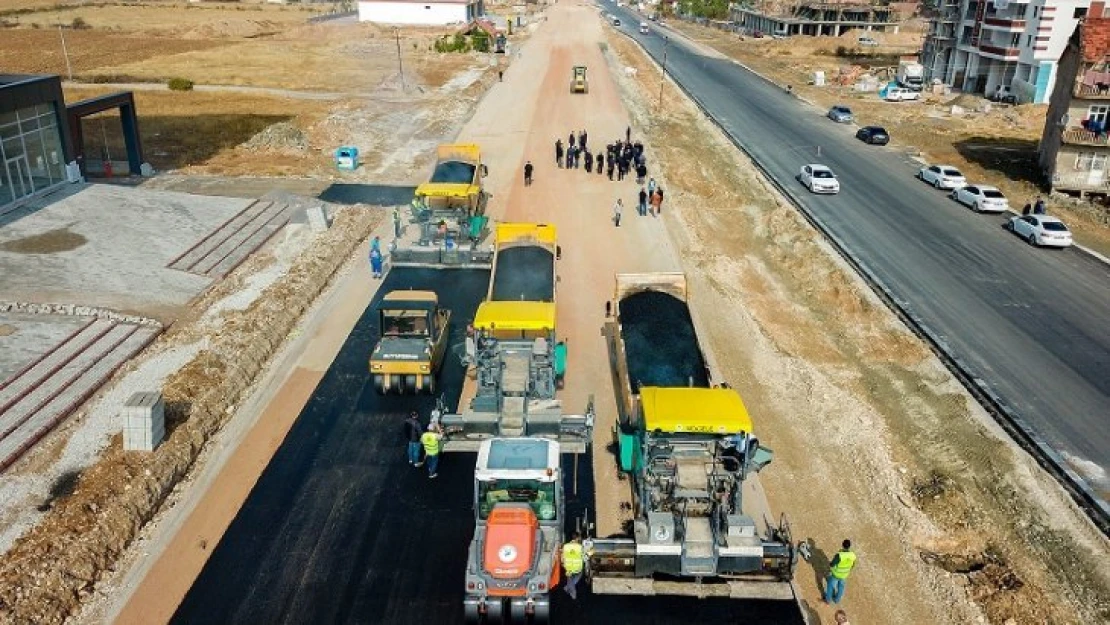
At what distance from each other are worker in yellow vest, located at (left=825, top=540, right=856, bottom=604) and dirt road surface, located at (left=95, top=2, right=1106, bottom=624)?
1.07 ft

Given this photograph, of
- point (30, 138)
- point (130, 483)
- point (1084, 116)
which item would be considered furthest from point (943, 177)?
point (30, 138)

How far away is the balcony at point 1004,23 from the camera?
71312mm

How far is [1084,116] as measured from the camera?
4384cm

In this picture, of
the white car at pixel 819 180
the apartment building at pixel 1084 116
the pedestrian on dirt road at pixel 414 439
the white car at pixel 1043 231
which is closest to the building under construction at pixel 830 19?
the apartment building at pixel 1084 116

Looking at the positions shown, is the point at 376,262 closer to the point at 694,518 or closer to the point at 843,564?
the point at 694,518

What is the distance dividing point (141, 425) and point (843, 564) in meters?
16.2

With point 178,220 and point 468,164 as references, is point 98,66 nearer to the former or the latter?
point 178,220

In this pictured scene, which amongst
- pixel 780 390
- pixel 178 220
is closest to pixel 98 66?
pixel 178 220

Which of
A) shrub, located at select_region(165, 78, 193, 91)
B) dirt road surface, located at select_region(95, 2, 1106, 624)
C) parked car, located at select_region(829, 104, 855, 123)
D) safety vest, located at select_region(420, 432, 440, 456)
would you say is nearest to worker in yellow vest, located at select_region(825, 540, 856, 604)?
dirt road surface, located at select_region(95, 2, 1106, 624)

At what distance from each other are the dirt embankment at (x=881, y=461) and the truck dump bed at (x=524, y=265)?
620 centimetres

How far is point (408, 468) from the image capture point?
19109mm

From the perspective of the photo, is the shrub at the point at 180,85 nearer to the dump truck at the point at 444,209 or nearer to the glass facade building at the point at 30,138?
the glass facade building at the point at 30,138

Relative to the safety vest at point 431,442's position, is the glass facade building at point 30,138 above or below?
above

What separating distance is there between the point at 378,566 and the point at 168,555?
177 inches
